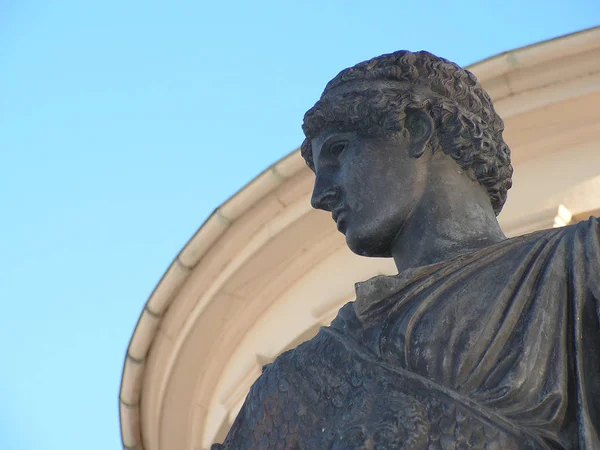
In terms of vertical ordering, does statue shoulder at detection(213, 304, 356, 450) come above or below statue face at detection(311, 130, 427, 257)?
below

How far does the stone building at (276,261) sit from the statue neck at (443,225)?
7.70m

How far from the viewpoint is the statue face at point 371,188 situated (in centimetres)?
528

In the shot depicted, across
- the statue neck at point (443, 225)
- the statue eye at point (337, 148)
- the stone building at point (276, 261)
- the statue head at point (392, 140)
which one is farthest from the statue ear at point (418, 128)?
the stone building at point (276, 261)

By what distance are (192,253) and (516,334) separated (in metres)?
9.80

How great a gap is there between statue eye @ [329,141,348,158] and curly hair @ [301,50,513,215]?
0.22 feet

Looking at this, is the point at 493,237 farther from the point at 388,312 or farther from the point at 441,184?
the point at 388,312

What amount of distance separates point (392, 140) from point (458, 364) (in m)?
1.22

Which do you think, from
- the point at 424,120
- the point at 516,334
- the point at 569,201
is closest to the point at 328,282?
the point at 569,201

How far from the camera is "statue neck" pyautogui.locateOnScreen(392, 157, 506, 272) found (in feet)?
17.0

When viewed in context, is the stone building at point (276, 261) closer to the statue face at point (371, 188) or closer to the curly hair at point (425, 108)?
the curly hair at point (425, 108)

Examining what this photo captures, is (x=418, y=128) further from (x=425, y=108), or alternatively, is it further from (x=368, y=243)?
(x=368, y=243)

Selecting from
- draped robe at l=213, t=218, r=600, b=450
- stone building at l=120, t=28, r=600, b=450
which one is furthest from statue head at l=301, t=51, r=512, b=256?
stone building at l=120, t=28, r=600, b=450

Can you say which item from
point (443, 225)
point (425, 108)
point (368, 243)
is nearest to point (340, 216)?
point (368, 243)

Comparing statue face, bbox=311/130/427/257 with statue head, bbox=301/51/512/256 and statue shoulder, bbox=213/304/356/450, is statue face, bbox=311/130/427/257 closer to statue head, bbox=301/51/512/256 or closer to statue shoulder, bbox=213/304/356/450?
statue head, bbox=301/51/512/256
